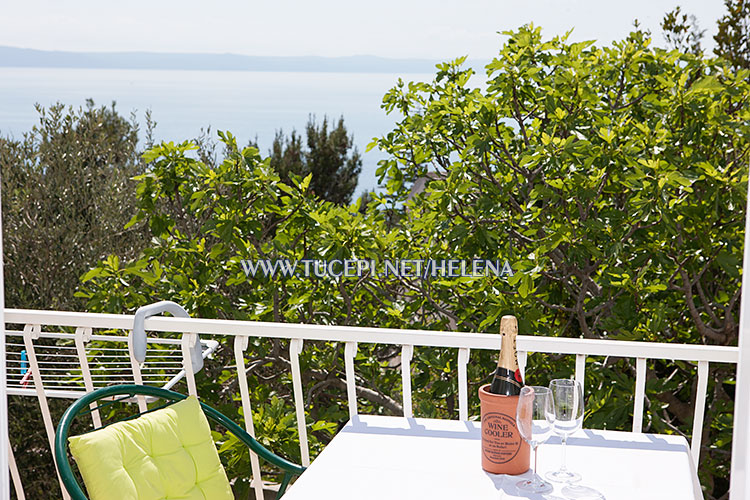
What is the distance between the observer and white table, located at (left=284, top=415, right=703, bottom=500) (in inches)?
54.8

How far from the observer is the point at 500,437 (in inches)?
56.5

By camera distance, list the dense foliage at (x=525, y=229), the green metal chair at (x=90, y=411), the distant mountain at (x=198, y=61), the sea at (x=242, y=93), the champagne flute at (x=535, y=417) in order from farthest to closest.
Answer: the distant mountain at (x=198, y=61)
the sea at (x=242, y=93)
the dense foliage at (x=525, y=229)
the green metal chair at (x=90, y=411)
the champagne flute at (x=535, y=417)

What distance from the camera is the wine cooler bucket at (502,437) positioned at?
55.7 inches

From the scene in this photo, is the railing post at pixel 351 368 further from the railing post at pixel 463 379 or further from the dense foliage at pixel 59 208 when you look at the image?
the dense foliage at pixel 59 208

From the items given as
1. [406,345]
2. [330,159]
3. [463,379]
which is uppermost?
[330,159]

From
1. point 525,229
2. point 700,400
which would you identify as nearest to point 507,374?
point 700,400

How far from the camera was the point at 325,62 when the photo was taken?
1191 cm

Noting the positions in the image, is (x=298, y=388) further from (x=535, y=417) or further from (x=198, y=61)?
(x=198, y=61)

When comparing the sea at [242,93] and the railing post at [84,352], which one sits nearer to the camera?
the railing post at [84,352]

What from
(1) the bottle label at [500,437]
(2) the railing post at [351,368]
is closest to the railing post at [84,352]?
(2) the railing post at [351,368]

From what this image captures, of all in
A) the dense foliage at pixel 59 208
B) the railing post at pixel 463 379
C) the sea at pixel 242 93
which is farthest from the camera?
the sea at pixel 242 93

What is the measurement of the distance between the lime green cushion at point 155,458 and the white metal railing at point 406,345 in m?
0.34

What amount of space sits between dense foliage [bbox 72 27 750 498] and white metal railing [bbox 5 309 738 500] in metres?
0.79

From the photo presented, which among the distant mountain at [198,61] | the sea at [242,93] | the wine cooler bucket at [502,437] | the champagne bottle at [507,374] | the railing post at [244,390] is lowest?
the railing post at [244,390]
